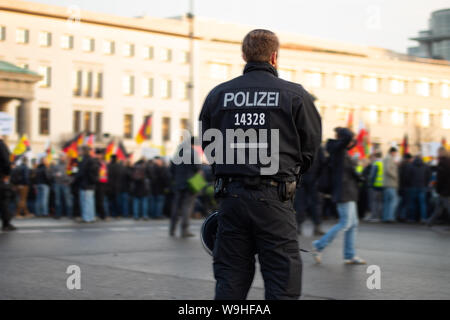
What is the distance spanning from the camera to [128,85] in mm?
76062

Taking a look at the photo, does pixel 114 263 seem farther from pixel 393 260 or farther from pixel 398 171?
pixel 398 171

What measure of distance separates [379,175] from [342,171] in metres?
11.1

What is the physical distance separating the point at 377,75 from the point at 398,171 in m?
64.2

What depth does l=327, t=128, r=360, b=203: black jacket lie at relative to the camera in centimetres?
1116

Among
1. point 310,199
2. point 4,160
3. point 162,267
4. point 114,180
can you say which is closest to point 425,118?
point 114,180

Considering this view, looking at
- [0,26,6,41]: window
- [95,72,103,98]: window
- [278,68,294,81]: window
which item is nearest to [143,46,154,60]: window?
[95,72,103,98]: window

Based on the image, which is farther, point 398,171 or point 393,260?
point 398,171

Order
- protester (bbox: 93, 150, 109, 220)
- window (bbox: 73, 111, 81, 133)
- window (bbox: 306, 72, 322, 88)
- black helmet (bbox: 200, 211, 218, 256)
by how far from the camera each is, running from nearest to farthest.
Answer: black helmet (bbox: 200, 211, 218, 256) → protester (bbox: 93, 150, 109, 220) → window (bbox: 73, 111, 81, 133) → window (bbox: 306, 72, 322, 88)

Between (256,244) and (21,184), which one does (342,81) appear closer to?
(21,184)

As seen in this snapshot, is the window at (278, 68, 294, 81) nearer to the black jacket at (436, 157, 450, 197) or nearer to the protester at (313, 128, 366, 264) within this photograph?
the black jacket at (436, 157, 450, 197)

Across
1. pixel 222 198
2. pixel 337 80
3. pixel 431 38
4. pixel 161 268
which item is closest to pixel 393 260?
pixel 161 268

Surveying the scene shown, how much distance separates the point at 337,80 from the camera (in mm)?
83812

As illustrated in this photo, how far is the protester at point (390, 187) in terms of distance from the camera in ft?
71.4

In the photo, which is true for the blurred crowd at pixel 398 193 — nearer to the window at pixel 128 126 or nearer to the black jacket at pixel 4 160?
the black jacket at pixel 4 160
